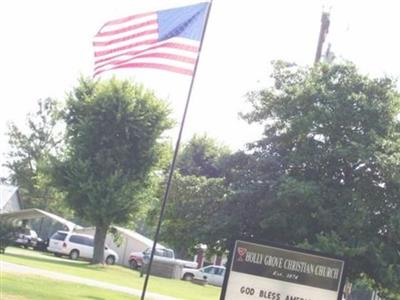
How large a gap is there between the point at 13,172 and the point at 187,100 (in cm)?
6297

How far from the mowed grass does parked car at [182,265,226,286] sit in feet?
82.7

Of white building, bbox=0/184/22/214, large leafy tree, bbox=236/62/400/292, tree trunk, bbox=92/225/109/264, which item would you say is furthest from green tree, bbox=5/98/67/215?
large leafy tree, bbox=236/62/400/292

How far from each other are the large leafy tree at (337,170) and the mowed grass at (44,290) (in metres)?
5.37

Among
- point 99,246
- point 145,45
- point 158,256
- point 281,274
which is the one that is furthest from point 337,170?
point 158,256

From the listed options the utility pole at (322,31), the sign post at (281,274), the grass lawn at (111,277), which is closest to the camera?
the sign post at (281,274)

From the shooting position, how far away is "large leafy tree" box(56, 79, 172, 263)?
135 ft

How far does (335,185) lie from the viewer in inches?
936

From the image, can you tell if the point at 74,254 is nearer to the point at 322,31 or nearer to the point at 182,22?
the point at 322,31

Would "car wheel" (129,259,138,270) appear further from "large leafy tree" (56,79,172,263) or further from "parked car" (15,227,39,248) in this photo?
"large leafy tree" (56,79,172,263)

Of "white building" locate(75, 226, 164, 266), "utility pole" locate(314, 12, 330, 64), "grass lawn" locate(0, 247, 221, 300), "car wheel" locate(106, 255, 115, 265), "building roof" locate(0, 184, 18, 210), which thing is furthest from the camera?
"white building" locate(75, 226, 164, 266)

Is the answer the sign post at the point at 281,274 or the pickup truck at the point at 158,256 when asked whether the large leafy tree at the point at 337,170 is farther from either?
the pickup truck at the point at 158,256

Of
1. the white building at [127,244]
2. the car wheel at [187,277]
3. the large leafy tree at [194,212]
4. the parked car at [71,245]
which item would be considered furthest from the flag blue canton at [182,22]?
the white building at [127,244]

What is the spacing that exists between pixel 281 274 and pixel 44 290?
11.1 metres

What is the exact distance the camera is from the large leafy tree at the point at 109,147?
135 ft
